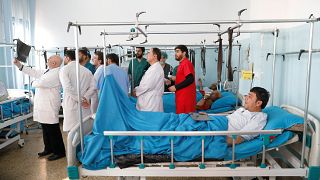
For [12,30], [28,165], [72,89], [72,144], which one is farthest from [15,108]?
[12,30]

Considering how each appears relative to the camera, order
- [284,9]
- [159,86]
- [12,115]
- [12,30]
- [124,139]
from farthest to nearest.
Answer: [12,30]
[12,115]
[159,86]
[284,9]
[124,139]

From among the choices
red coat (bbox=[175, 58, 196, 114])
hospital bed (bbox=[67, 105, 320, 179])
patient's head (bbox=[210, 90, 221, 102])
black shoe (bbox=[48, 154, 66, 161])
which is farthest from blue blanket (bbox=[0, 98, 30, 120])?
patient's head (bbox=[210, 90, 221, 102])

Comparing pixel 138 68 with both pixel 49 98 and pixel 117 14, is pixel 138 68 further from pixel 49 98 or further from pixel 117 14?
pixel 117 14

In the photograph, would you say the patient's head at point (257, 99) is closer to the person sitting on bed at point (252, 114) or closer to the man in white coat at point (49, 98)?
the person sitting on bed at point (252, 114)

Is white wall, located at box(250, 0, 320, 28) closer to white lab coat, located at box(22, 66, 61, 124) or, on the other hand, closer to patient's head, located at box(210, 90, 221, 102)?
patient's head, located at box(210, 90, 221, 102)

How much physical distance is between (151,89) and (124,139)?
1123mm

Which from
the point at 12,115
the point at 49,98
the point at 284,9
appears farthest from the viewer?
the point at 12,115

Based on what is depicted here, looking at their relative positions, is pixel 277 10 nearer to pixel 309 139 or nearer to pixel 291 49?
pixel 291 49

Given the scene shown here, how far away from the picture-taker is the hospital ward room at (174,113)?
197 centimetres

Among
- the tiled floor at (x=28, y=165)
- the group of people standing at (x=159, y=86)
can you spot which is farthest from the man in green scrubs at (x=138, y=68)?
the tiled floor at (x=28, y=165)

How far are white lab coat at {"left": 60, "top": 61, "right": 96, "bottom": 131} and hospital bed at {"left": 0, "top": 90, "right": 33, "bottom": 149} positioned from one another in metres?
0.95

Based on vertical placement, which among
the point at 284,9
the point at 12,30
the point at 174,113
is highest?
the point at 12,30

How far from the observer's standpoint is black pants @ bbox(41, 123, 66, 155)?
351 cm

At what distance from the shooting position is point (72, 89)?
3.04 meters
